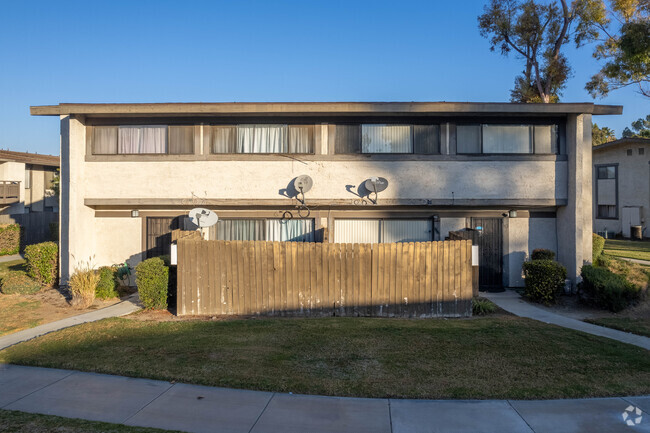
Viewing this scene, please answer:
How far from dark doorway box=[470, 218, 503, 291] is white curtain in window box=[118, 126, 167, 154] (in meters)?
9.40

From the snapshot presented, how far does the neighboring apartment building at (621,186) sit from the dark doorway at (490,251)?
19.4 metres

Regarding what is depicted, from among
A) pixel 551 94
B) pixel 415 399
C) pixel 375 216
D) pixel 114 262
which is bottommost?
pixel 415 399

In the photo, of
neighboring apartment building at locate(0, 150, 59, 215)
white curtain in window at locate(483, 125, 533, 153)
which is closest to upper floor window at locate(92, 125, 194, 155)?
white curtain in window at locate(483, 125, 533, 153)

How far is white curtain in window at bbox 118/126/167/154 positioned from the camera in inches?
536

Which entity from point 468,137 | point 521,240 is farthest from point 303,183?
point 521,240

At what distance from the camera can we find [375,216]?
13562 millimetres

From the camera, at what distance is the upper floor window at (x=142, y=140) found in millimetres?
13578

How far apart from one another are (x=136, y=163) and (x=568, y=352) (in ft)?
38.8

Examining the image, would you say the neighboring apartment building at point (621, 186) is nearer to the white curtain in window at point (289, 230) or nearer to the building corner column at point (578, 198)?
the building corner column at point (578, 198)

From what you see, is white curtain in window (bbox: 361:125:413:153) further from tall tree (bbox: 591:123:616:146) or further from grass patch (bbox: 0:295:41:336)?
tall tree (bbox: 591:123:616:146)

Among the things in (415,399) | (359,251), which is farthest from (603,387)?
(359,251)

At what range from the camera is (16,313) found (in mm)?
10914

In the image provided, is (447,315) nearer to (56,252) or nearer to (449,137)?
(449,137)

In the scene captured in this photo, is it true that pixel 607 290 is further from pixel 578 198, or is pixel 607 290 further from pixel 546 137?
pixel 546 137
